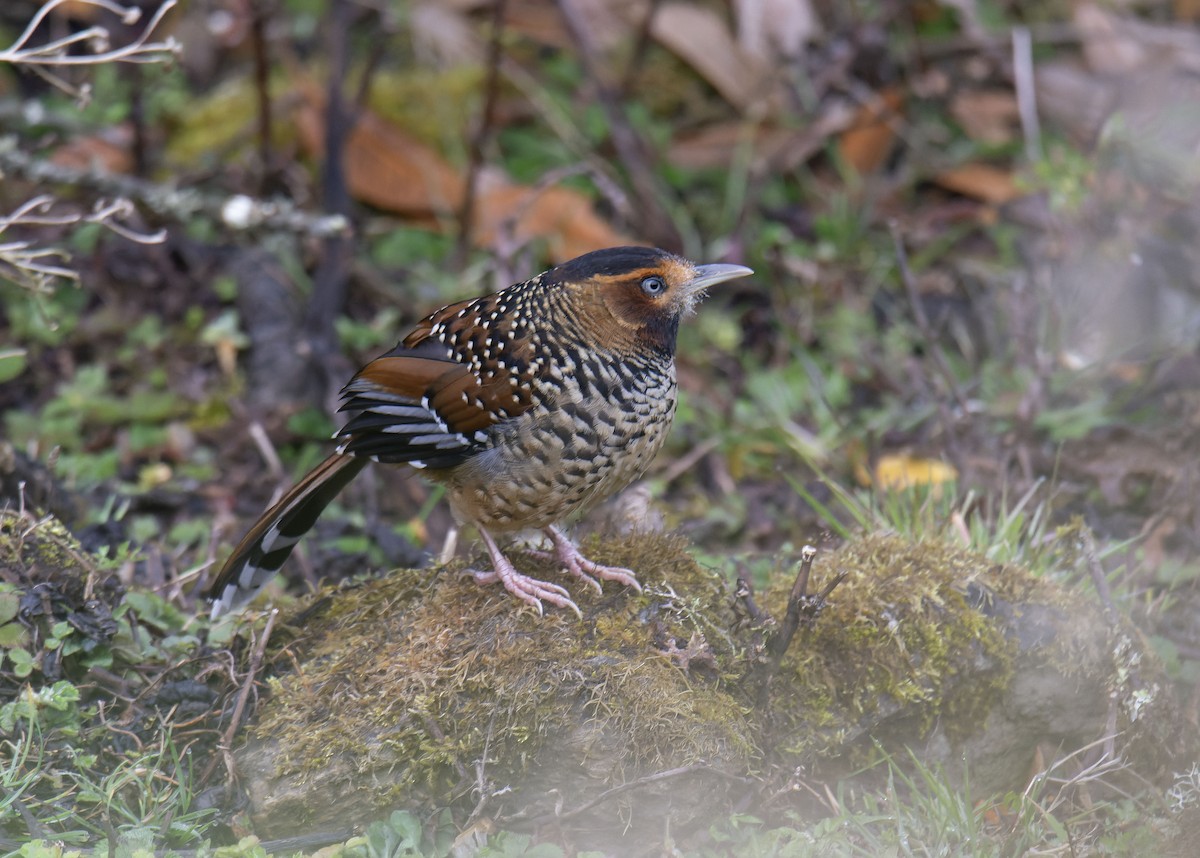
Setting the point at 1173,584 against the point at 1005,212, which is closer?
the point at 1173,584

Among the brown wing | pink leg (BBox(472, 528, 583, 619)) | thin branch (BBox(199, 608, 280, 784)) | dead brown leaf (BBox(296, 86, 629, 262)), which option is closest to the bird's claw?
pink leg (BBox(472, 528, 583, 619))

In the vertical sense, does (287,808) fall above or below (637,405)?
below

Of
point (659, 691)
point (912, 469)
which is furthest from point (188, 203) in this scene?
point (659, 691)

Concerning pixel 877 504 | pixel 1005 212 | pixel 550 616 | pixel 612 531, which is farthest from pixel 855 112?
pixel 550 616

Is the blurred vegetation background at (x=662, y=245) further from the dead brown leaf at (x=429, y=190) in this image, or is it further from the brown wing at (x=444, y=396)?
the brown wing at (x=444, y=396)

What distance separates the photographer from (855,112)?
6969 millimetres

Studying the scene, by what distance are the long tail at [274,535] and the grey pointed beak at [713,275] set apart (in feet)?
3.48

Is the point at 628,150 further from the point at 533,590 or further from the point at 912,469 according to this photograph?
the point at 533,590

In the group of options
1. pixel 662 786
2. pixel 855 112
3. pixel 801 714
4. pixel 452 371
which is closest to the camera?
pixel 662 786

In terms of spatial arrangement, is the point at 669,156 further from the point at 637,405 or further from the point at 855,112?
the point at 637,405

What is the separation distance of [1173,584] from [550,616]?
2.08m

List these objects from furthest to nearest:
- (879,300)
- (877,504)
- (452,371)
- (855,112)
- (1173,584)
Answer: (855,112), (879,300), (877,504), (1173,584), (452,371)

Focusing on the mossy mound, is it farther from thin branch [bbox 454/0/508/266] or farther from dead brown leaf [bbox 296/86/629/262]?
dead brown leaf [bbox 296/86/629/262]

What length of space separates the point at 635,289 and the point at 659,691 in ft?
3.65
